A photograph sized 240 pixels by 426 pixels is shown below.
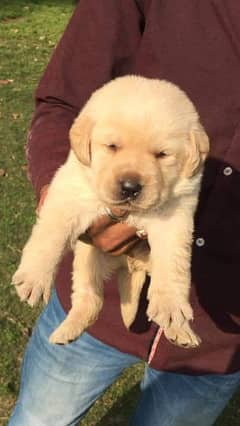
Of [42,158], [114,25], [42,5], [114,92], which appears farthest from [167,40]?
[42,5]

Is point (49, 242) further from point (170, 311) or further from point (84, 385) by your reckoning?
point (84, 385)

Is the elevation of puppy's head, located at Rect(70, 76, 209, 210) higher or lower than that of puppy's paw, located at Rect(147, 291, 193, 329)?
higher

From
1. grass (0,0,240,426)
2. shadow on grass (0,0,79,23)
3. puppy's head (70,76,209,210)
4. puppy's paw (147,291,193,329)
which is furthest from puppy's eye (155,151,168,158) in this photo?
shadow on grass (0,0,79,23)

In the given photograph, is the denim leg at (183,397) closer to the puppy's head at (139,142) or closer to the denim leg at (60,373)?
the denim leg at (60,373)

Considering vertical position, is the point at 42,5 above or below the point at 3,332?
below

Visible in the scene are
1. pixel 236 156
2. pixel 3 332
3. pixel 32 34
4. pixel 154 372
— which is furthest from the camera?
pixel 32 34

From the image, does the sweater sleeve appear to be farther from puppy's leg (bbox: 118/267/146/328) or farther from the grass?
the grass

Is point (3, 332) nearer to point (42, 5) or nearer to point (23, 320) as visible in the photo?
point (23, 320)
